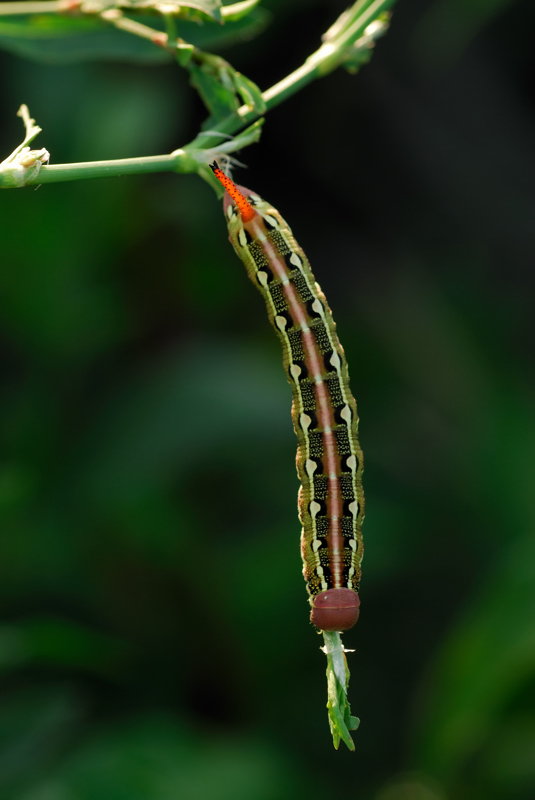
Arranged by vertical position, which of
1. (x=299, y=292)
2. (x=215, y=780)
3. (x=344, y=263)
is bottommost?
(x=215, y=780)

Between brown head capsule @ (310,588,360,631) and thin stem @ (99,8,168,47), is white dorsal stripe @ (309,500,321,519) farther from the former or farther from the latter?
thin stem @ (99,8,168,47)

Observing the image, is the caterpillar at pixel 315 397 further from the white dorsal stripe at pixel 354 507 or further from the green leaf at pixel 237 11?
the green leaf at pixel 237 11

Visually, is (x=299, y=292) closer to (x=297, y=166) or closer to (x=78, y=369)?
(x=78, y=369)

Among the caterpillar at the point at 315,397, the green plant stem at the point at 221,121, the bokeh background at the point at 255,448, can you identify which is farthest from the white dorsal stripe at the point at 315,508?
the bokeh background at the point at 255,448

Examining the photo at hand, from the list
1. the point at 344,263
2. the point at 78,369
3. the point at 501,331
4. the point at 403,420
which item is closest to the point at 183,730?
the point at 78,369

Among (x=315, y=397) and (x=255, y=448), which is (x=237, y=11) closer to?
(x=315, y=397)

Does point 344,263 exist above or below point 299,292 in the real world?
above
